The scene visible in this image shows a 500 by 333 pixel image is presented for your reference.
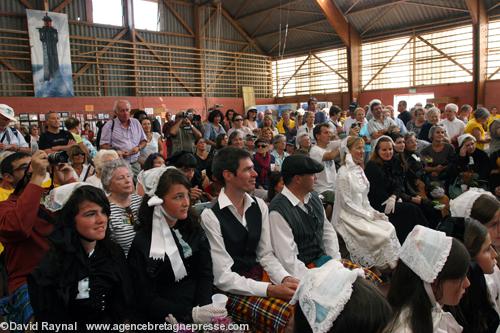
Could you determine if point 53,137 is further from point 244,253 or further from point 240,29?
point 240,29

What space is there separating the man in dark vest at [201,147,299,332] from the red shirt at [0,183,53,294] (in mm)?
811

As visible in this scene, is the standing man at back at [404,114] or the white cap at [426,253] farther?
the standing man at back at [404,114]

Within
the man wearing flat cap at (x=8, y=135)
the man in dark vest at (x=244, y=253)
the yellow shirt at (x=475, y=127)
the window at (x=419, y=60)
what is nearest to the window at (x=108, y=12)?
the window at (x=419, y=60)

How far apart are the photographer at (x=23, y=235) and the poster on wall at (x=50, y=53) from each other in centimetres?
992

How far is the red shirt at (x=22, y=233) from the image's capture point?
1.80m

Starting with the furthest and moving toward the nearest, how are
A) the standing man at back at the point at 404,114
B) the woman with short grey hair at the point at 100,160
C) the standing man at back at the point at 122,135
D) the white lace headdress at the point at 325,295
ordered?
the standing man at back at the point at 404,114 < the standing man at back at the point at 122,135 < the woman with short grey hair at the point at 100,160 < the white lace headdress at the point at 325,295

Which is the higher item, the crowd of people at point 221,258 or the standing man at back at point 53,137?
the standing man at back at point 53,137

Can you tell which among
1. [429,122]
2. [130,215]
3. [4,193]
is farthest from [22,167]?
[429,122]

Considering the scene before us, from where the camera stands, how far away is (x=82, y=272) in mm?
1586

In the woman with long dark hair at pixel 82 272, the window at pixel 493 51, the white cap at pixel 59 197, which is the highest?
the window at pixel 493 51

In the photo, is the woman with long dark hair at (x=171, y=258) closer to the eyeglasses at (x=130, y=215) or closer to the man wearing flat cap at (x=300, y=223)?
the eyeglasses at (x=130, y=215)

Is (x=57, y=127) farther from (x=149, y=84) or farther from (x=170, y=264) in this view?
(x=149, y=84)

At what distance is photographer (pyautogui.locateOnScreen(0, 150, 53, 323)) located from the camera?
1.80 metres

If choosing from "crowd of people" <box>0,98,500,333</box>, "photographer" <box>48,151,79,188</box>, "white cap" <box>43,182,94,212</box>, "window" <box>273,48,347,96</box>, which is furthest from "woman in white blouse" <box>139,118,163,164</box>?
"window" <box>273,48,347,96</box>
